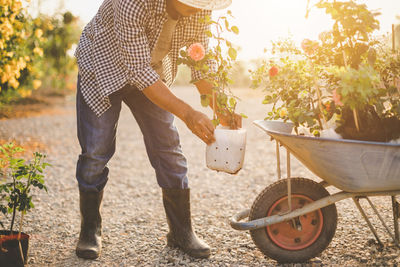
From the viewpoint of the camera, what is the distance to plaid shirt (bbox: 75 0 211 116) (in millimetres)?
2129

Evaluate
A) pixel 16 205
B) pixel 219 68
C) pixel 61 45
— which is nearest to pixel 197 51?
pixel 219 68

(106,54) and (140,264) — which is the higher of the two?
(106,54)

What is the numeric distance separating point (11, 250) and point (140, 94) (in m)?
1.08

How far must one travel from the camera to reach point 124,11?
6.86 feet

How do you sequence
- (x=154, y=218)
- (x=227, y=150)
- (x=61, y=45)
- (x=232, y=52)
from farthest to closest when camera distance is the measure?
(x=61, y=45) < (x=154, y=218) < (x=232, y=52) < (x=227, y=150)

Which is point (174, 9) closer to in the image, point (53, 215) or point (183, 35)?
point (183, 35)

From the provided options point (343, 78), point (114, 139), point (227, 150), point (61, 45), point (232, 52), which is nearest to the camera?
point (343, 78)

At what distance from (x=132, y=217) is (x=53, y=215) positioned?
0.61m

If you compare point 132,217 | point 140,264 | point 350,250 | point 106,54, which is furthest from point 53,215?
point 350,250

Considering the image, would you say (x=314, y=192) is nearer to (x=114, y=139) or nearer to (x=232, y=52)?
(x=232, y=52)

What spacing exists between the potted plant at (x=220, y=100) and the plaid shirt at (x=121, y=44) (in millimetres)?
110

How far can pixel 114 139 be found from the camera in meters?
2.55

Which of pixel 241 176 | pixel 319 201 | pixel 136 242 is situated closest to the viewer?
pixel 319 201

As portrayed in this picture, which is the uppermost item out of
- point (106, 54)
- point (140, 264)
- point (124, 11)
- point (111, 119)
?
point (124, 11)
